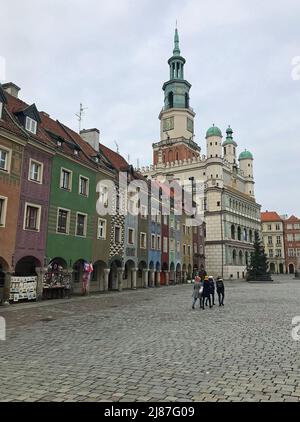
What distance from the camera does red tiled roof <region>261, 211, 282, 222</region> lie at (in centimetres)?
11044

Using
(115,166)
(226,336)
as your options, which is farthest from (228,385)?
(115,166)

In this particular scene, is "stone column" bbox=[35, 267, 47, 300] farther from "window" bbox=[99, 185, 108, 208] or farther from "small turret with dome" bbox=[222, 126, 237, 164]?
"small turret with dome" bbox=[222, 126, 237, 164]

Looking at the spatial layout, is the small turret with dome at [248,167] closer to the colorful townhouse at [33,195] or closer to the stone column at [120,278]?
the stone column at [120,278]

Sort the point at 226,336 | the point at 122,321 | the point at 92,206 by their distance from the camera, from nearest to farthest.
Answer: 1. the point at 226,336
2. the point at 122,321
3. the point at 92,206

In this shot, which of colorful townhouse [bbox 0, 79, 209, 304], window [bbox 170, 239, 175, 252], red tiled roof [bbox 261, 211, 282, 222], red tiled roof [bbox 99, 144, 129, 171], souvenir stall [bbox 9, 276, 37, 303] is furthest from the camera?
red tiled roof [bbox 261, 211, 282, 222]

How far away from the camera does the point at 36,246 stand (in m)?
24.3

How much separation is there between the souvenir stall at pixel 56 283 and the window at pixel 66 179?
5826 mm

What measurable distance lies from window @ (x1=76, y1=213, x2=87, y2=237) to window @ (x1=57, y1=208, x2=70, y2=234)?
1.29 m

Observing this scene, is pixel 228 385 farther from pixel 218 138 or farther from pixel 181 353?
pixel 218 138

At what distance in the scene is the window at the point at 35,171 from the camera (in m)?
24.5

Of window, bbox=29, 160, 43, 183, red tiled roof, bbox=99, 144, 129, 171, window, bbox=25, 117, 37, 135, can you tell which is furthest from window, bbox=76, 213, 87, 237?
red tiled roof, bbox=99, 144, 129, 171

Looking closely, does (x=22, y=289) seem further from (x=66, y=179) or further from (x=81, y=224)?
(x=66, y=179)

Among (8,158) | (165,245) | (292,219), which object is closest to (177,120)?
(165,245)

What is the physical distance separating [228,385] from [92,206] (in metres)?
25.0
